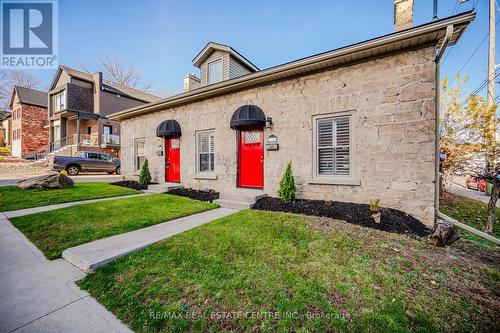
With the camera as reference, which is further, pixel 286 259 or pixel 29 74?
pixel 29 74

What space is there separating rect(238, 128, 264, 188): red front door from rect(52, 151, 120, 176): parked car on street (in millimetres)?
14340

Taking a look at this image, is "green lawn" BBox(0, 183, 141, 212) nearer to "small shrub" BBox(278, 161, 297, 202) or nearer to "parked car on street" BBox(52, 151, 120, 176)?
"small shrub" BBox(278, 161, 297, 202)

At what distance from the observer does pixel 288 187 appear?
5.75 meters

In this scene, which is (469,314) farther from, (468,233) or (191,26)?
(191,26)

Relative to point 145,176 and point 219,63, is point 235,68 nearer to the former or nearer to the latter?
point 219,63

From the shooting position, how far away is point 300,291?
220 centimetres

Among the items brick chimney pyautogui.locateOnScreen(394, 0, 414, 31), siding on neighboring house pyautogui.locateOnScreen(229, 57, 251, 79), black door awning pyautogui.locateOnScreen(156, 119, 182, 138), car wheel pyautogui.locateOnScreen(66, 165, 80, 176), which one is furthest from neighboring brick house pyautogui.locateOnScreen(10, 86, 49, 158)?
brick chimney pyautogui.locateOnScreen(394, 0, 414, 31)

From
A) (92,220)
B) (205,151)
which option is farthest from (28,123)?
(92,220)

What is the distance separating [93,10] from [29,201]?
25.2 feet

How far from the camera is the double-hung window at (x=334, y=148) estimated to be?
5.42 m

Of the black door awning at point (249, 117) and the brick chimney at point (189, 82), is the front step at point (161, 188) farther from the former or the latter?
the brick chimney at point (189, 82)

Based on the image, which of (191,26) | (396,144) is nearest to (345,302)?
(396,144)

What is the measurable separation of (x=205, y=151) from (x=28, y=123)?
101ft

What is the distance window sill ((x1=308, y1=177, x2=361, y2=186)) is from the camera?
524 cm
